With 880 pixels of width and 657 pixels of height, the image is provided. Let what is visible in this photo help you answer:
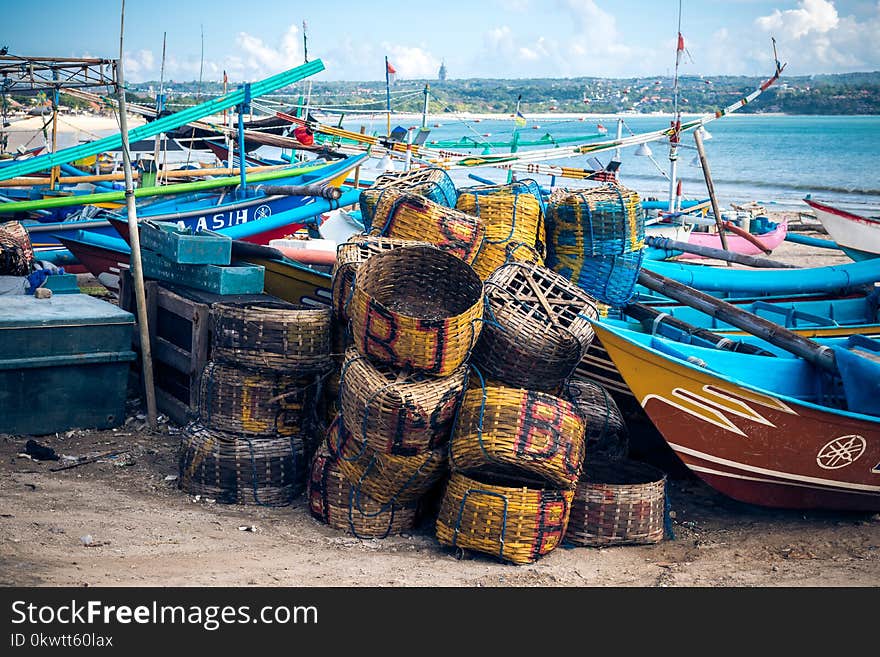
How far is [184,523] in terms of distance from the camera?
5363 millimetres

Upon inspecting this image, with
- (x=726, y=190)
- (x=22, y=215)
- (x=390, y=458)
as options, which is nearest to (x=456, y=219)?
(x=390, y=458)

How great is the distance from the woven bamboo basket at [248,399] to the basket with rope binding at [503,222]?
61.6 inches

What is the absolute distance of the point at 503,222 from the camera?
21.5 feet

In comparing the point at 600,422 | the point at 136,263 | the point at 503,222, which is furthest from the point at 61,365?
the point at 600,422

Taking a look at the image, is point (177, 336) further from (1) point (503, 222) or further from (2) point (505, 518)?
(2) point (505, 518)

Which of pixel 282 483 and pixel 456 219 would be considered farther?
pixel 456 219

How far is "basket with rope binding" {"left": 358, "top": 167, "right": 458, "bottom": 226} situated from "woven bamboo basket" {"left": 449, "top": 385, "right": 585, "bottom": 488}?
2349 mm

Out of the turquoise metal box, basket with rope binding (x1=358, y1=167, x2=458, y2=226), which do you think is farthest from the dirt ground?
basket with rope binding (x1=358, y1=167, x2=458, y2=226)

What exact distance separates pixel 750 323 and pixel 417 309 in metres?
2.51

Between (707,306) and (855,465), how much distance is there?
5.49ft

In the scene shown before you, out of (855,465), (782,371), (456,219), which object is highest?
(456,219)

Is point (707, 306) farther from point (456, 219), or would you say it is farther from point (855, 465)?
point (456, 219)

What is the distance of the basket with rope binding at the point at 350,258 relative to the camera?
5.87 meters

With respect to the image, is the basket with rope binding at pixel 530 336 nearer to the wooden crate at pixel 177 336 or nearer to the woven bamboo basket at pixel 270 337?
the woven bamboo basket at pixel 270 337
